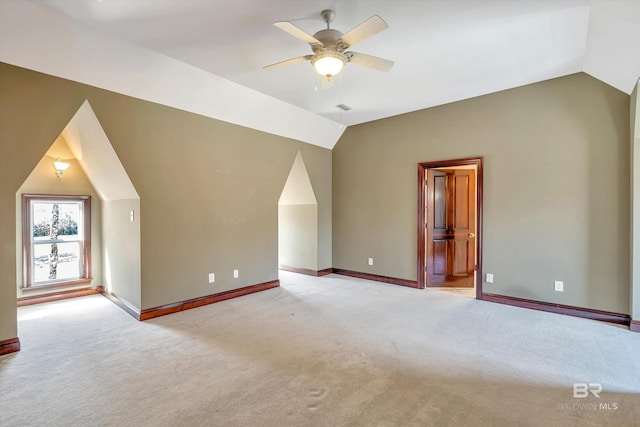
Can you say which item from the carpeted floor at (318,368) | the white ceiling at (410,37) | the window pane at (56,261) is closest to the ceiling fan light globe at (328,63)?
the white ceiling at (410,37)

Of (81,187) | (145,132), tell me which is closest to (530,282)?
(145,132)

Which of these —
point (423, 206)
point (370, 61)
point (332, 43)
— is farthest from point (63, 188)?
point (423, 206)

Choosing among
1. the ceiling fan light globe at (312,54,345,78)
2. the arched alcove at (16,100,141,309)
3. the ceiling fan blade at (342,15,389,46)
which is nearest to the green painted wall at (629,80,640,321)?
the ceiling fan blade at (342,15,389,46)

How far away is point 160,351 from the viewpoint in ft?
9.45

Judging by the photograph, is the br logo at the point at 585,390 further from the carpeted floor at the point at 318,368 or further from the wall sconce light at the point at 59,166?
the wall sconce light at the point at 59,166

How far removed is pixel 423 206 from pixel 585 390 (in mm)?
3195

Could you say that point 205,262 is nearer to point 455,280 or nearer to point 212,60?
point 212,60

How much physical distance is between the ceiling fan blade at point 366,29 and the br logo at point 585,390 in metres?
2.93

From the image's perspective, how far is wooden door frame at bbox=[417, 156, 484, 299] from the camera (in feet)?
14.8

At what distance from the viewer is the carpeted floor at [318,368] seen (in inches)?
79.4

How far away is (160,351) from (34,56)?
2.86 meters

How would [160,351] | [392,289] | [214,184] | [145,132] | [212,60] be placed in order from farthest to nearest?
[392,289] → [214,184] → [145,132] → [212,60] → [160,351]

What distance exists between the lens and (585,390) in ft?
7.43

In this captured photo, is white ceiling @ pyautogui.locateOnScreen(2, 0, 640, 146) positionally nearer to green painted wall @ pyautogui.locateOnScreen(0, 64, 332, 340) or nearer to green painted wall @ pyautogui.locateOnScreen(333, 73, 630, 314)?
green painted wall @ pyautogui.locateOnScreen(333, 73, 630, 314)
